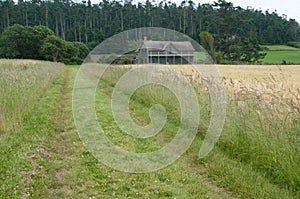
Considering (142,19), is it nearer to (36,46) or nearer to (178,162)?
(36,46)

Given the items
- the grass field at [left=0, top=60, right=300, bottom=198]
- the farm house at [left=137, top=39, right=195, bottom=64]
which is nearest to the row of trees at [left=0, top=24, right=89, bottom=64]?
the farm house at [left=137, top=39, right=195, bottom=64]

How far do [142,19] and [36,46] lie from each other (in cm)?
3706

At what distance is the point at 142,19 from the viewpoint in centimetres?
8494

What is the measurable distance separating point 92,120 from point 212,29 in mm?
67095

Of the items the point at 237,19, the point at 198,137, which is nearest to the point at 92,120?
the point at 198,137

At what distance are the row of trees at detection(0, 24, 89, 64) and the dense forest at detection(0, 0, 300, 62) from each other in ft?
41.5

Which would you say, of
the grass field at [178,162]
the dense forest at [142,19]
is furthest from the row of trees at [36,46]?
the grass field at [178,162]

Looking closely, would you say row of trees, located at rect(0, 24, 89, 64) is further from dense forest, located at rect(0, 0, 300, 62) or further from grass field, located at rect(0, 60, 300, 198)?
grass field, located at rect(0, 60, 300, 198)

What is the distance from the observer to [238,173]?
4535mm

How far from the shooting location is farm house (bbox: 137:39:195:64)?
3422 cm

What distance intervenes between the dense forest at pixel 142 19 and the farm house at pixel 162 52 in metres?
18.0

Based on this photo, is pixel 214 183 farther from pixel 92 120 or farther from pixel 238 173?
pixel 92 120

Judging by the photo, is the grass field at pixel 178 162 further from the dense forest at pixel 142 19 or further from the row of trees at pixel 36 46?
the dense forest at pixel 142 19

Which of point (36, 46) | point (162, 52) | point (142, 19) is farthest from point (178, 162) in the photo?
point (142, 19)
